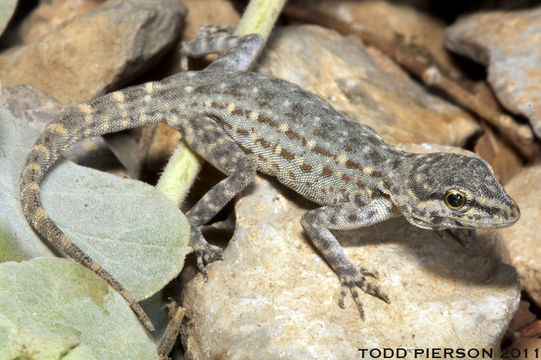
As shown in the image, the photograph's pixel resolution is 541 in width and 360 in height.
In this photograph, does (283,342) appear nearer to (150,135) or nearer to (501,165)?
(150,135)

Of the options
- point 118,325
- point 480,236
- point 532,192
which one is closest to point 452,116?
point 532,192

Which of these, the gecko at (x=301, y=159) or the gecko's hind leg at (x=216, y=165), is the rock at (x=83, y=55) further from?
the gecko's hind leg at (x=216, y=165)

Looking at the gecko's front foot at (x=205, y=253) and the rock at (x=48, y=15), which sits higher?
the rock at (x=48, y=15)

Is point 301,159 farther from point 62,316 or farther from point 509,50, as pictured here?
point 509,50

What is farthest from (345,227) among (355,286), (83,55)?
(83,55)

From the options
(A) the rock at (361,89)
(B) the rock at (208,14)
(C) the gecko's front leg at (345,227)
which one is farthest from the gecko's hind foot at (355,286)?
(B) the rock at (208,14)
